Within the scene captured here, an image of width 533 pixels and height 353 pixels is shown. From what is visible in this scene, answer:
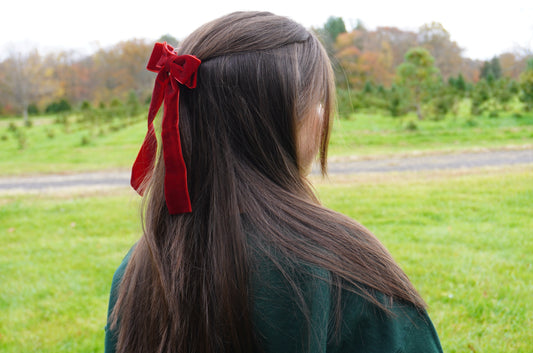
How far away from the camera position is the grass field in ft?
37.4

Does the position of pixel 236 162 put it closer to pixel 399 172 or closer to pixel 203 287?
pixel 203 287

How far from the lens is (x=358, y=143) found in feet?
42.7

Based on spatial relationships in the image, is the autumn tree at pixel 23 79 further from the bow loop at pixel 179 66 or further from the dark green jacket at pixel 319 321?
the dark green jacket at pixel 319 321

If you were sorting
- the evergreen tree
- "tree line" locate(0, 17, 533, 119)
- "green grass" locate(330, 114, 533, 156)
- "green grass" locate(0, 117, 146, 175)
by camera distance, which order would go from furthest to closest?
"tree line" locate(0, 17, 533, 119) < the evergreen tree < "green grass" locate(0, 117, 146, 175) < "green grass" locate(330, 114, 533, 156)

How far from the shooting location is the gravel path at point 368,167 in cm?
866

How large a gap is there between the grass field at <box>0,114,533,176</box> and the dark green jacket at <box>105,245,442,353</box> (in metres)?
7.80

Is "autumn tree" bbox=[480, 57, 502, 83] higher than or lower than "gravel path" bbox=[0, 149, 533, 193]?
higher

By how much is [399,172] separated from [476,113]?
10.8 m

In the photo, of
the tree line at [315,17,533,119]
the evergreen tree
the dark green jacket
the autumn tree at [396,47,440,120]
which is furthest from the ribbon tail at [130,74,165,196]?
the evergreen tree

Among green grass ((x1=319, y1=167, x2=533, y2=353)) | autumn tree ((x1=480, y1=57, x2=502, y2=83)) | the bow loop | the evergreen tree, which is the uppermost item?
autumn tree ((x1=480, y1=57, x2=502, y2=83))

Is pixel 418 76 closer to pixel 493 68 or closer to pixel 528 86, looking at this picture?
pixel 528 86

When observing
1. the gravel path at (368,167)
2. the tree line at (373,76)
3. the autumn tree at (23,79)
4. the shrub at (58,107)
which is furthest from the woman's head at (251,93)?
the shrub at (58,107)

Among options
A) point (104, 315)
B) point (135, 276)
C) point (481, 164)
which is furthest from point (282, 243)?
point (481, 164)

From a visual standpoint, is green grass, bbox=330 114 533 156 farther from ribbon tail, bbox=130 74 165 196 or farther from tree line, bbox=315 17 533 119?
ribbon tail, bbox=130 74 165 196
